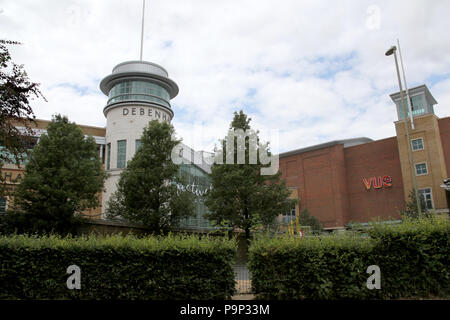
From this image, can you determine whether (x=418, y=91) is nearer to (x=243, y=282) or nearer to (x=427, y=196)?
(x=427, y=196)

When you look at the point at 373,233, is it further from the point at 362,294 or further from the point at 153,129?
the point at 153,129

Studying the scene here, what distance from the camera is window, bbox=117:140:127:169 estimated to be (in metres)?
37.3

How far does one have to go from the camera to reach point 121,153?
1485 inches

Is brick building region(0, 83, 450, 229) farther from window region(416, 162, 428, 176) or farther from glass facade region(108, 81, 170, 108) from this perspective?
glass facade region(108, 81, 170, 108)

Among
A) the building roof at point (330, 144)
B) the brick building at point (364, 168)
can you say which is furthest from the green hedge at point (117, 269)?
the building roof at point (330, 144)

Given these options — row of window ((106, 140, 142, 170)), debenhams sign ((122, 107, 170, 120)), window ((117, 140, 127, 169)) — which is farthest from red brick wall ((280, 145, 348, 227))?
window ((117, 140, 127, 169))

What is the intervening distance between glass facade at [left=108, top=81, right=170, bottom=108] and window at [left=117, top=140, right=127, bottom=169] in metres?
4.58

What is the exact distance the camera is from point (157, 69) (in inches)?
1570

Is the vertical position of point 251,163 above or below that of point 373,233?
above

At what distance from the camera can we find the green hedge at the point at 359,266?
11.2 meters

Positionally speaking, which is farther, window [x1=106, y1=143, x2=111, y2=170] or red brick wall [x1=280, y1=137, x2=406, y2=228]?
red brick wall [x1=280, y1=137, x2=406, y2=228]

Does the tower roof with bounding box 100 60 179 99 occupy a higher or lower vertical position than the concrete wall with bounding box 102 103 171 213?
higher
